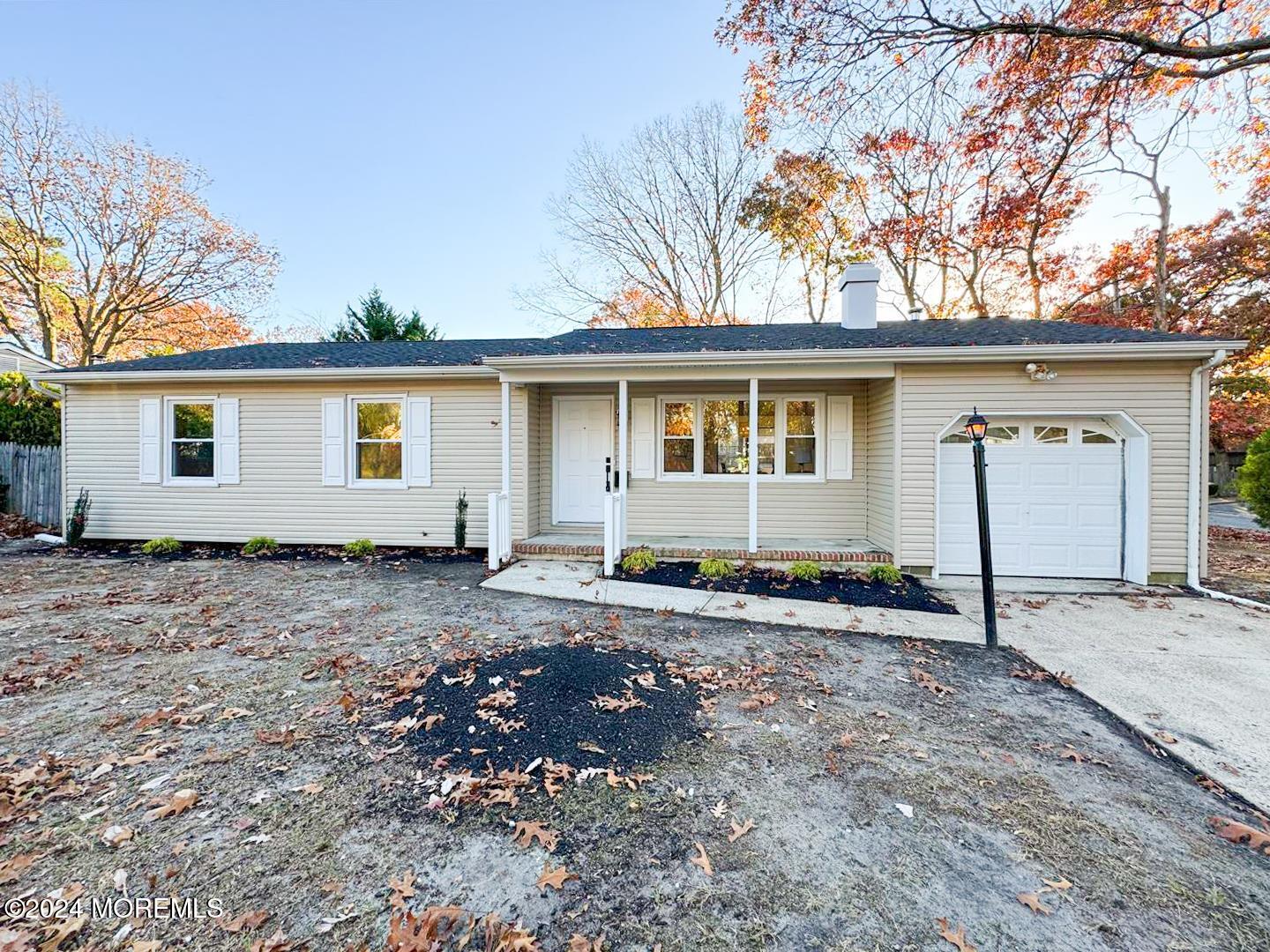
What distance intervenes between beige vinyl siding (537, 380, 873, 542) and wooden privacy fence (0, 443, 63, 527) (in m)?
9.97

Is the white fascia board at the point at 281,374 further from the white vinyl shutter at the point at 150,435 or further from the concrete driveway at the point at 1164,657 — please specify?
the concrete driveway at the point at 1164,657

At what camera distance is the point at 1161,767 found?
2.83 meters

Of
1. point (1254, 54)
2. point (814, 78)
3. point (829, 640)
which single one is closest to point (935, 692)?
point (829, 640)

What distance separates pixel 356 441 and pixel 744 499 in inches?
259

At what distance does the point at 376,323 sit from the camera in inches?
699

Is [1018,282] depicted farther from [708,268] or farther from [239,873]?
[239,873]

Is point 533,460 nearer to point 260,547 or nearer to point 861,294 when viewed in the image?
point 260,547

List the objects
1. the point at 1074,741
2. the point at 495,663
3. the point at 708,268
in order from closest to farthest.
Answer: the point at 1074,741 < the point at 495,663 < the point at 708,268

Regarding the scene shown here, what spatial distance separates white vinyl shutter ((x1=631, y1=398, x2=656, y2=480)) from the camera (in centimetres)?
873

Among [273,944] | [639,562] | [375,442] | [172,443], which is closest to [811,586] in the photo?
[639,562]

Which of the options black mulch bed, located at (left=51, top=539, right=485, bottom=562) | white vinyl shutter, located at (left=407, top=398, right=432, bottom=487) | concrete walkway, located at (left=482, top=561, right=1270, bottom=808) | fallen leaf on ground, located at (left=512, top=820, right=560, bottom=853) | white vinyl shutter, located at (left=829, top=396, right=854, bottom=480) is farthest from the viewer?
white vinyl shutter, located at (left=407, top=398, right=432, bottom=487)

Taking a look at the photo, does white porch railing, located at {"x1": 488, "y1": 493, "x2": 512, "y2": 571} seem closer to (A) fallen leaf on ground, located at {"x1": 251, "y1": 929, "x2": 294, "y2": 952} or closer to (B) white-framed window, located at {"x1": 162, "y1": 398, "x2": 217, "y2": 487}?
(B) white-framed window, located at {"x1": 162, "y1": 398, "x2": 217, "y2": 487}

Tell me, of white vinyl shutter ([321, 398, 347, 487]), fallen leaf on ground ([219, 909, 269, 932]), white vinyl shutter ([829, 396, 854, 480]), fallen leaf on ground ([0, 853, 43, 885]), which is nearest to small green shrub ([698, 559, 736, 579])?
white vinyl shutter ([829, 396, 854, 480])

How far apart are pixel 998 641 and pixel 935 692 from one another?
152 centimetres
